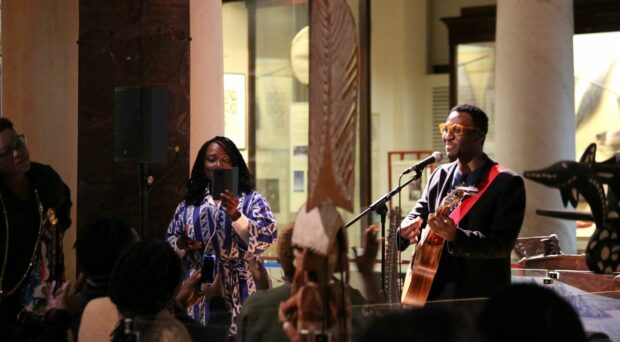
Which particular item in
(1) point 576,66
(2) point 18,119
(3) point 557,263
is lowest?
(3) point 557,263

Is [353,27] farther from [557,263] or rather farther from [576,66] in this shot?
[576,66]

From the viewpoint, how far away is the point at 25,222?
459 cm

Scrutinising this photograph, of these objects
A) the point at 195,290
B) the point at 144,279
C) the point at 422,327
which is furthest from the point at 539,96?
the point at 422,327

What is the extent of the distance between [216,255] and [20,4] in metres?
2.50

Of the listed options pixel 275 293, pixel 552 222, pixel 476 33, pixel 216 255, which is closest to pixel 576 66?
pixel 476 33

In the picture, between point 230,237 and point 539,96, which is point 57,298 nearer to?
point 230,237

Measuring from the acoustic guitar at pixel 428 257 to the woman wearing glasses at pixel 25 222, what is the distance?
1.43m

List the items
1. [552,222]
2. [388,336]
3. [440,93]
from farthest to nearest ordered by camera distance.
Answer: [440,93] → [552,222] → [388,336]

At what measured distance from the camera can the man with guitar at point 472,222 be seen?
15.0 ft

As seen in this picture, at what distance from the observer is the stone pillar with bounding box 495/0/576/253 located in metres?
7.74

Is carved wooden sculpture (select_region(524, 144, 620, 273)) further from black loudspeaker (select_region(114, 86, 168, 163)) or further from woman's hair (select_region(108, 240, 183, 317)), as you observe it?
black loudspeaker (select_region(114, 86, 168, 163))

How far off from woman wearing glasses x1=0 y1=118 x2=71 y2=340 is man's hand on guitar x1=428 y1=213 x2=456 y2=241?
1.48m

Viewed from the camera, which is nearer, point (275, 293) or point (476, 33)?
point (275, 293)

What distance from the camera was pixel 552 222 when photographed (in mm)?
7703
